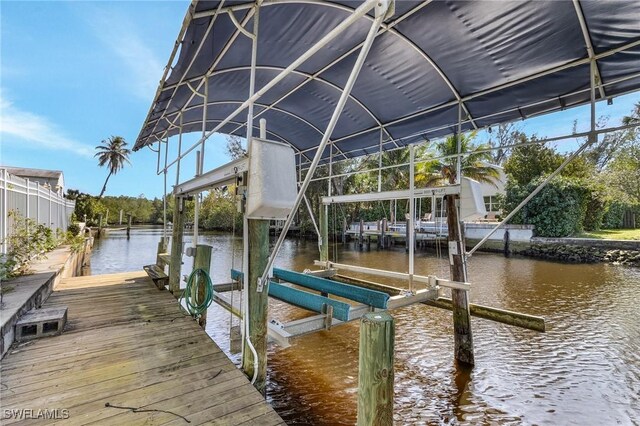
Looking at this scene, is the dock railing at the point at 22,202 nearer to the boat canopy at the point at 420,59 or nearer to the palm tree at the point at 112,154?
the boat canopy at the point at 420,59

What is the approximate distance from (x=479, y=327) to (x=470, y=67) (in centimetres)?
521

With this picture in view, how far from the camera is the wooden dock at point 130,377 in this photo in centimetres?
224

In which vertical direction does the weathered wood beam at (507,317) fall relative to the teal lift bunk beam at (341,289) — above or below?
below

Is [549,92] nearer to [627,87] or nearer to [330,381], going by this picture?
[627,87]

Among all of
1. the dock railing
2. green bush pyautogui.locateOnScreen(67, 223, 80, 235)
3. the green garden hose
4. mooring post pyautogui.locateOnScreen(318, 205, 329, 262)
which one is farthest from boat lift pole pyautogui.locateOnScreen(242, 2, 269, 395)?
green bush pyautogui.locateOnScreen(67, 223, 80, 235)

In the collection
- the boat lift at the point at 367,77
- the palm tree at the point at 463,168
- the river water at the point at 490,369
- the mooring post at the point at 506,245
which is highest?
the palm tree at the point at 463,168

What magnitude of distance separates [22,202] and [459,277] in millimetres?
9833

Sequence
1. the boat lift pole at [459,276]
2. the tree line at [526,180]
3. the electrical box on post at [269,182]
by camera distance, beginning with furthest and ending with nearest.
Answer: the tree line at [526,180] → the boat lift pole at [459,276] → the electrical box on post at [269,182]

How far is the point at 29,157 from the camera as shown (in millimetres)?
37719

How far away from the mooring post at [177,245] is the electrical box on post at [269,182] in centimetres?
342

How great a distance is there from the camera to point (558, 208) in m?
17.1

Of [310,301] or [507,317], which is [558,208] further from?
[310,301]

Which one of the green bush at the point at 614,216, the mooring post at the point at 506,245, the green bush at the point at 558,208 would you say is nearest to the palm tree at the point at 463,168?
the green bush at the point at 558,208

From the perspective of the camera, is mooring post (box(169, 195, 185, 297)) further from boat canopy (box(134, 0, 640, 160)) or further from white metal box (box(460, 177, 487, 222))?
white metal box (box(460, 177, 487, 222))
